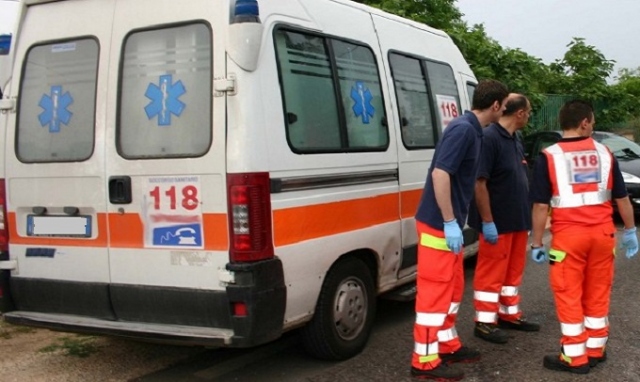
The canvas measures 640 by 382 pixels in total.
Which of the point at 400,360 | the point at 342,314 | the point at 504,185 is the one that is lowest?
the point at 400,360

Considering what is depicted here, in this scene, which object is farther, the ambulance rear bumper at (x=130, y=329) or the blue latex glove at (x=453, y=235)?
the blue latex glove at (x=453, y=235)

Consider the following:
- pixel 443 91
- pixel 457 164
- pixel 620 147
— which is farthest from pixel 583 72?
pixel 457 164

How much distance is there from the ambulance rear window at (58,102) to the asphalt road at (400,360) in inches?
63.1

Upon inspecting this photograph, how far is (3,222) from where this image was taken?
4.45 metres

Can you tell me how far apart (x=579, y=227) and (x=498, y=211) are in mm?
837

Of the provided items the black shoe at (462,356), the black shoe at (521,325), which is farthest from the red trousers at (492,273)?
the black shoe at (462,356)

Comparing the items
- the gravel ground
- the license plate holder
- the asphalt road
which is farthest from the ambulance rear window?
the asphalt road

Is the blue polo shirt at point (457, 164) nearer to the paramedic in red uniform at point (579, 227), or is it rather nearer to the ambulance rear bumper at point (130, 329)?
the paramedic in red uniform at point (579, 227)

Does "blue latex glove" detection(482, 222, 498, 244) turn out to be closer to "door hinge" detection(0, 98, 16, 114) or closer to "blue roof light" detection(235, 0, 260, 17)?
"blue roof light" detection(235, 0, 260, 17)

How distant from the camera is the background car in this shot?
1022 cm

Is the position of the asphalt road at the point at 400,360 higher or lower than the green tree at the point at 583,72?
lower

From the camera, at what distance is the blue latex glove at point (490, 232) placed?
487 cm

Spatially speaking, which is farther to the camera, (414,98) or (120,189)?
(414,98)

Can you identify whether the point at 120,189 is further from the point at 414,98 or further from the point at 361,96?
the point at 414,98
